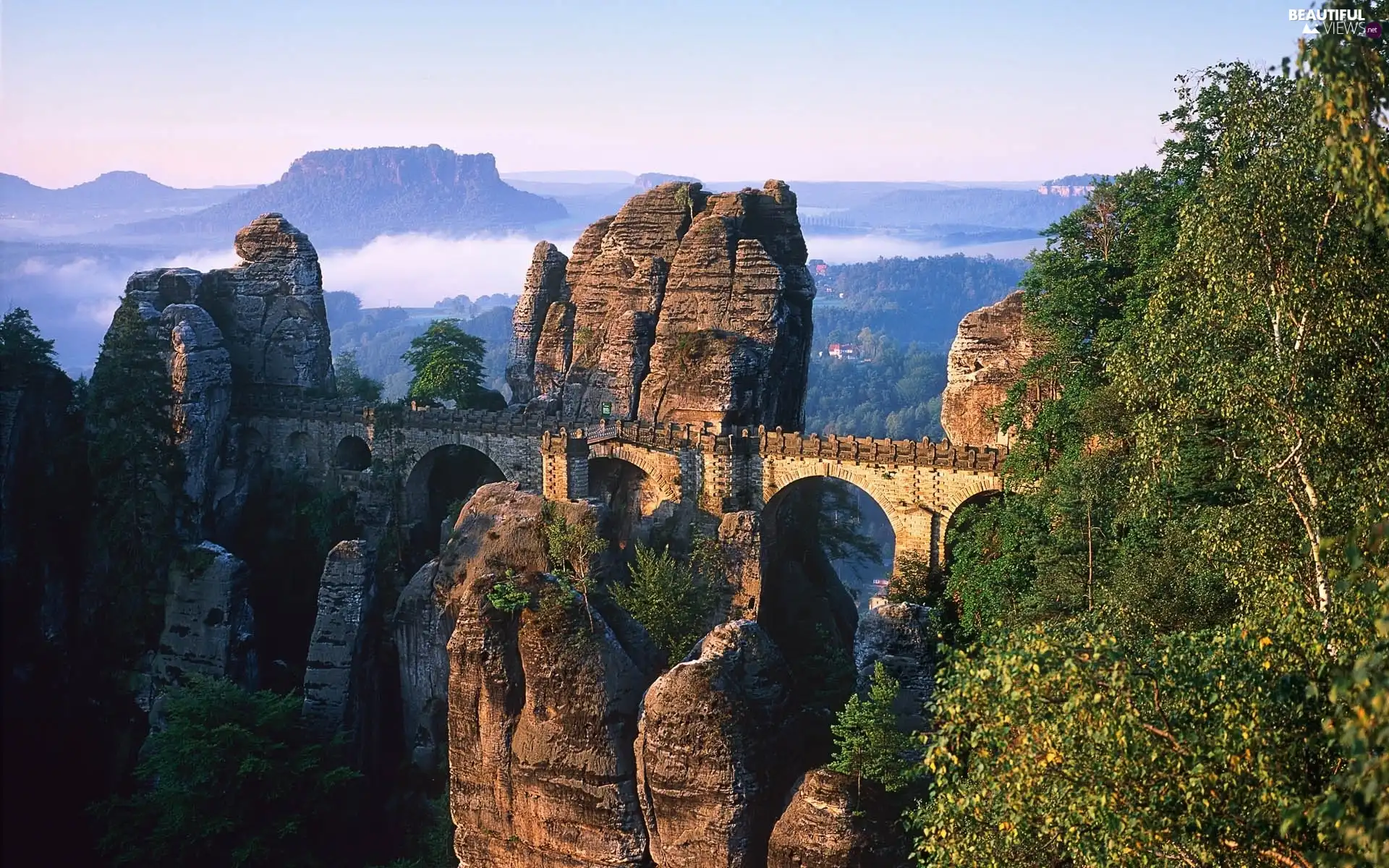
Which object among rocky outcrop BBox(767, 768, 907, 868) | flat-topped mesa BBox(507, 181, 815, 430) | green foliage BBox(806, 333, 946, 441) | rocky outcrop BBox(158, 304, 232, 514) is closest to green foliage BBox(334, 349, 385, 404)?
rocky outcrop BBox(158, 304, 232, 514)

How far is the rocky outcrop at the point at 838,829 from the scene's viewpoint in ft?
68.3

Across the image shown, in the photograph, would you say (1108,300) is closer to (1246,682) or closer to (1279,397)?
(1279,397)

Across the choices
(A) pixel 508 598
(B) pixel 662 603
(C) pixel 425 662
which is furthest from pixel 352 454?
(A) pixel 508 598

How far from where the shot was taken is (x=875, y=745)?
69.1 feet

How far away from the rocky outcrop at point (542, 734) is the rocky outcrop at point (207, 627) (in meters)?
16.0

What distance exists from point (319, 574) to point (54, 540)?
28.8ft

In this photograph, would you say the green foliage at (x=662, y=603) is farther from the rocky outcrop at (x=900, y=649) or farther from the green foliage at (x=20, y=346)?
the green foliage at (x=20, y=346)

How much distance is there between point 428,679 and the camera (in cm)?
3384

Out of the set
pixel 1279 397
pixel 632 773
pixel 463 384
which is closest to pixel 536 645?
pixel 632 773

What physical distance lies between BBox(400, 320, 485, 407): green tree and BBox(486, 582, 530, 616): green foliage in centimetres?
2494

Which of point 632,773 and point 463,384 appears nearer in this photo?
point 632,773

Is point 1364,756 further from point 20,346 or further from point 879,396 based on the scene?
point 879,396

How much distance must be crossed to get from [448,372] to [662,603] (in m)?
22.3

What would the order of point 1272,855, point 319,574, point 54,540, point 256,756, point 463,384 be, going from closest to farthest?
1. point 1272,855
2. point 256,756
3. point 54,540
4. point 319,574
5. point 463,384
